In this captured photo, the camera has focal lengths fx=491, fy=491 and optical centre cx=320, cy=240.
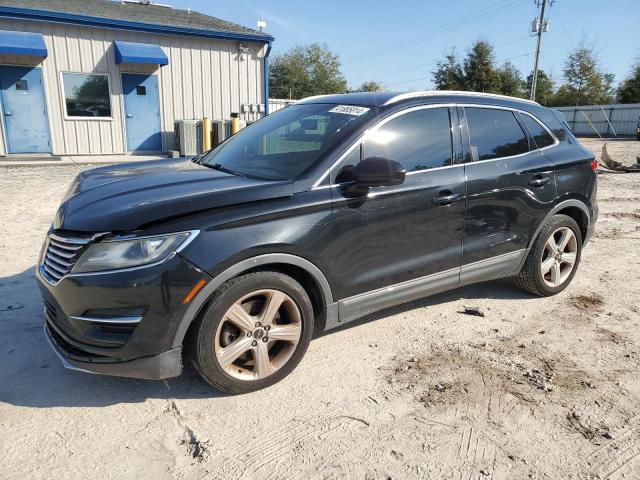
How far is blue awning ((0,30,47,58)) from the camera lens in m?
12.4

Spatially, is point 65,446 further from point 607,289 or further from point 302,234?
point 607,289

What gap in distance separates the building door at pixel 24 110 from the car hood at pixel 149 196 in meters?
12.2

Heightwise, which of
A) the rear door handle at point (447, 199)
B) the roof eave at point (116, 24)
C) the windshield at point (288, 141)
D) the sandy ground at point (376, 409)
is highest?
the roof eave at point (116, 24)

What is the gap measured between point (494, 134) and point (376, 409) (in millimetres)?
2481

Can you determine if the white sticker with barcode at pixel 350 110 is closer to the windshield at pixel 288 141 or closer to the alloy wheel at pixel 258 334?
the windshield at pixel 288 141

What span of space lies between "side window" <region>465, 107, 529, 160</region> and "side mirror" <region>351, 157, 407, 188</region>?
3.54ft

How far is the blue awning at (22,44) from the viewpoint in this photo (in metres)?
12.4

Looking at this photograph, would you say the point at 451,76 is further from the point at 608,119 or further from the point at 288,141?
the point at 288,141

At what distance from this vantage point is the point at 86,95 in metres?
14.2

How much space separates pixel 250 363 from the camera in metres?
2.96

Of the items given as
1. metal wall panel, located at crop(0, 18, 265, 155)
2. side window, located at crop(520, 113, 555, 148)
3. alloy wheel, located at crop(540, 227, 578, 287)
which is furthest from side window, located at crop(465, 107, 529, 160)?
metal wall panel, located at crop(0, 18, 265, 155)

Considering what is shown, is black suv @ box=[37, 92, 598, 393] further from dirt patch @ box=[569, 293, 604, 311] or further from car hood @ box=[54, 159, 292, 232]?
dirt patch @ box=[569, 293, 604, 311]

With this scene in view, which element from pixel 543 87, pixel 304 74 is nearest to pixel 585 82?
pixel 543 87

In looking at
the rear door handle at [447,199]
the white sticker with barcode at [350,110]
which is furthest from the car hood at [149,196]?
the rear door handle at [447,199]
